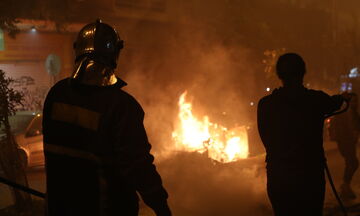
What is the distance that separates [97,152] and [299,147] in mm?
1693

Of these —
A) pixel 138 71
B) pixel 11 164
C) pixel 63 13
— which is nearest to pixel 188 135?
pixel 138 71

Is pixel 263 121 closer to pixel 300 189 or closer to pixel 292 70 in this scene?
pixel 292 70

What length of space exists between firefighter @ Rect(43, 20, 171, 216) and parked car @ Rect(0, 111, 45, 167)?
8125mm

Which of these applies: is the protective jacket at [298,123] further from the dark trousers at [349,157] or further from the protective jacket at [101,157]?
the dark trousers at [349,157]

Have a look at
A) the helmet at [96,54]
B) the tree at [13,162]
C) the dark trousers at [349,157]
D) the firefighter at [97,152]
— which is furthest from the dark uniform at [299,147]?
the tree at [13,162]

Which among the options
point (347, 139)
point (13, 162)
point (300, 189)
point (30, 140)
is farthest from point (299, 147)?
point (30, 140)

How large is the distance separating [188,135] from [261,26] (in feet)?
23.9

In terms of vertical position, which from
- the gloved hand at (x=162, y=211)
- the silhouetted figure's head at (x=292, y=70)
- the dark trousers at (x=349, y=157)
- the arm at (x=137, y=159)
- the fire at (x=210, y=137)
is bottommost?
the fire at (x=210, y=137)

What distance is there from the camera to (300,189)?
3156mm

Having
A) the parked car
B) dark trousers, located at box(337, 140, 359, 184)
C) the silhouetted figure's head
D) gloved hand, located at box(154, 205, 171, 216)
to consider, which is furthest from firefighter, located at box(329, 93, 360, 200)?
the parked car

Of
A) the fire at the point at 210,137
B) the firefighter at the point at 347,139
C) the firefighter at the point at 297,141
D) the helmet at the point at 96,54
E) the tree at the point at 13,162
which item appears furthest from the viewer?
the fire at the point at 210,137

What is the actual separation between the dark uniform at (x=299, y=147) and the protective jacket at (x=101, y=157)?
1.31m

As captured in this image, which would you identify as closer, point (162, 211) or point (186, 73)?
point (162, 211)

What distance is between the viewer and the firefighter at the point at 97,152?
2271 mm
